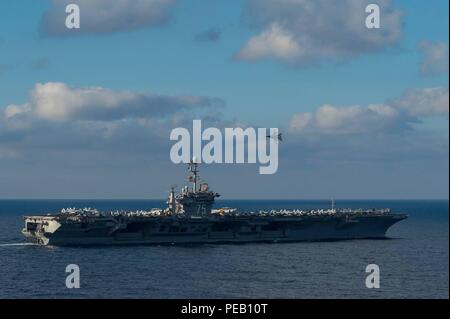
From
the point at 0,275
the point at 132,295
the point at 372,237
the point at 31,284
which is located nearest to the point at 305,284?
the point at 132,295

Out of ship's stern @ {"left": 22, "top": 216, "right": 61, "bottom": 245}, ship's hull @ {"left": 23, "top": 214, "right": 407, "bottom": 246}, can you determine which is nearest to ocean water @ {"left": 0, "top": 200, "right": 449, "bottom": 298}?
ship's stern @ {"left": 22, "top": 216, "right": 61, "bottom": 245}

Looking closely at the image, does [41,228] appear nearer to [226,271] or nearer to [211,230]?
[211,230]

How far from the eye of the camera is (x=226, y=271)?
171 ft

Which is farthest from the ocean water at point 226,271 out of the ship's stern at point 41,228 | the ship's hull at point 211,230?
the ship's hull at point 211,230

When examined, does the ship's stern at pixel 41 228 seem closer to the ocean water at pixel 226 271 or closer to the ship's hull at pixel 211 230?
the ship's hull at pixel 211 230

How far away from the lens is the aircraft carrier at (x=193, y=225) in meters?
64.5

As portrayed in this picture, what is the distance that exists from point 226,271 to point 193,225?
16699mm

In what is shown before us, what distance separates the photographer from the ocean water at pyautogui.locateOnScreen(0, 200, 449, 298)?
44.5 meters

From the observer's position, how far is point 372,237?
78.4 metres

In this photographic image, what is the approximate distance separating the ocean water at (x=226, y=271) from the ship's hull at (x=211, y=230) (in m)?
1.50

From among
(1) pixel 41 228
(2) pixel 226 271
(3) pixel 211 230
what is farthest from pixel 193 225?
(2) pixel 226 271

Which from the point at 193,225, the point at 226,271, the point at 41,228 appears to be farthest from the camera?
the point at 193,225

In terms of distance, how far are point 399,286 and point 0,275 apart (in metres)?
26.2

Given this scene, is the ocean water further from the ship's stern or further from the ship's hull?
the ship's hull
